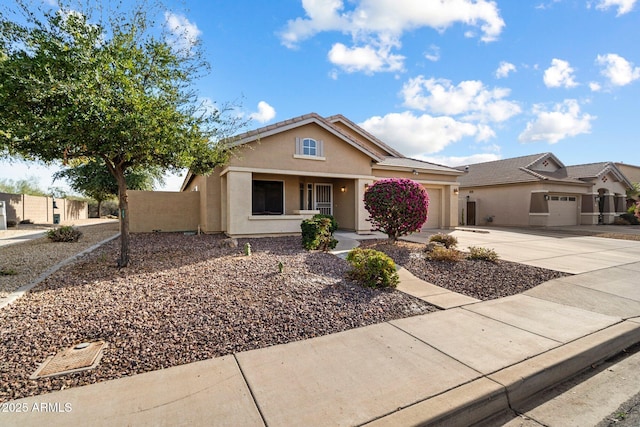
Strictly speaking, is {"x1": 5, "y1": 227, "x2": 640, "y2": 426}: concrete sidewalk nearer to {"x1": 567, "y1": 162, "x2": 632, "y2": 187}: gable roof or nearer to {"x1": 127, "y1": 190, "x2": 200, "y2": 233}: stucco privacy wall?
{"x1": 127, "y1": 190, "x2": 200, "y2": 233}: stucco privacy wall

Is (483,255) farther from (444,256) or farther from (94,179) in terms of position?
(94,179)

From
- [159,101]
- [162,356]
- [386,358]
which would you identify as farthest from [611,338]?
[159,101]

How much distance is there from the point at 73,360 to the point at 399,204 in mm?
8430

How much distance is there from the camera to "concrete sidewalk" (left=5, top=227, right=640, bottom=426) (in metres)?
2.45

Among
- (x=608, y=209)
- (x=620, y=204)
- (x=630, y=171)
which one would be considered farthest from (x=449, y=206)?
(x=630, y=171)

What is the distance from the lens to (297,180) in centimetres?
1443

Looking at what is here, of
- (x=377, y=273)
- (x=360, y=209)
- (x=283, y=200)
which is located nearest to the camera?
(x=377, y=273)

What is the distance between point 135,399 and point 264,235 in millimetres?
9493

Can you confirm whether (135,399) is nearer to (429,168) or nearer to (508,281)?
(508,281)

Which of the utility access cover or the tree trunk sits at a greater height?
the tree trunk

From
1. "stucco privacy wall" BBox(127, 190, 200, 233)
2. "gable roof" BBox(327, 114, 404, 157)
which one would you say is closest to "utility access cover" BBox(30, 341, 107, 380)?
"stucco privacy wall" BBox(127, 190, 200, 233)

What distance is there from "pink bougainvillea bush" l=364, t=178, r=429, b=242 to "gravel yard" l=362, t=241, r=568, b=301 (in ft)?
4.74

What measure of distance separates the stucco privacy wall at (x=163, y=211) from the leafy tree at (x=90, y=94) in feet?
29.3

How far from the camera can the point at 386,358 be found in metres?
3.33
